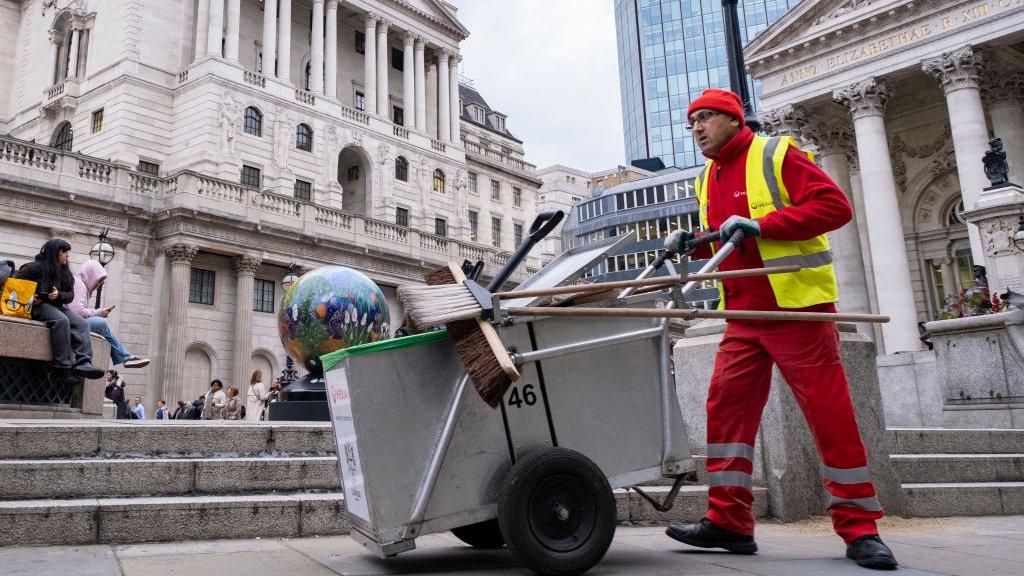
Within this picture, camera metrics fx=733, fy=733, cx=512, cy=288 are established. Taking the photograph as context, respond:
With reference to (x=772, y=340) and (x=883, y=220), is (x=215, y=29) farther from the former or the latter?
(x=772, y=340)

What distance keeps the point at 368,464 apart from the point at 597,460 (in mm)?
1247

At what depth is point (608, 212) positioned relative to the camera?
79.6 metres

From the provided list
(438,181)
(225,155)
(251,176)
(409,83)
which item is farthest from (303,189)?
(409,83)

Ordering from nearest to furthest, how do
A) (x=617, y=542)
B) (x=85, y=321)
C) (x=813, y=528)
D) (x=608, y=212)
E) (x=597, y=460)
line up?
(x=597, y=460) → (x=617, y=542) → (x=813, y=528) → (x=85, y=321) → (x=608, y=212)

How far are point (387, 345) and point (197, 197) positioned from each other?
28.5 meters

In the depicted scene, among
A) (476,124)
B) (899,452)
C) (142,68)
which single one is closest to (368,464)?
(899,452)

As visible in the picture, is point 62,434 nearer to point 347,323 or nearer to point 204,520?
point 204,520

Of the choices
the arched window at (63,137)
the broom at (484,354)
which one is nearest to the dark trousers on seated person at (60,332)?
the broom at (484,354)

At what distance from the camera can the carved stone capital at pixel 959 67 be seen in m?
24.3

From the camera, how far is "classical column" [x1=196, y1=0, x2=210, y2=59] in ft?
118

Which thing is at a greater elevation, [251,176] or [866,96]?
[251,176]

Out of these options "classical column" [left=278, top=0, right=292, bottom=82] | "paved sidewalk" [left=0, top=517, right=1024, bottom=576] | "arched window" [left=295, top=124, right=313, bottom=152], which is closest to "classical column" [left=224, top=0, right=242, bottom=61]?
"classical column" [left=278, top=0, right=292, bottom=82]

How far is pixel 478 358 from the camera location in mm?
3494

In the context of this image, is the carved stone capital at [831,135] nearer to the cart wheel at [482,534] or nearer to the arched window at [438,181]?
the arched window at [438,181]
